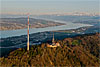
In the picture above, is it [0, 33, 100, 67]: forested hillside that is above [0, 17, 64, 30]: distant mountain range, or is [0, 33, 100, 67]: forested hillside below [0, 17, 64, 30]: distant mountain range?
above

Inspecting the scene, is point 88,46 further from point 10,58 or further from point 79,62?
point 10,58

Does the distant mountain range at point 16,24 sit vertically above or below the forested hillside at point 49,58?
below

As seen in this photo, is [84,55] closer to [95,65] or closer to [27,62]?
[95,65]

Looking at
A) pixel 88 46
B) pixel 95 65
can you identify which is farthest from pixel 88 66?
pixel 88 46

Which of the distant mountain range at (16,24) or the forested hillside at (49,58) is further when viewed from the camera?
the distant mountain range at (16,24)

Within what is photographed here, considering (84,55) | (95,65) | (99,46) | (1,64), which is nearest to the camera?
(1,64)

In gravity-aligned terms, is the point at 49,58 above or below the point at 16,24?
above

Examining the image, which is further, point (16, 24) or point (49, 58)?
point (16, 24)

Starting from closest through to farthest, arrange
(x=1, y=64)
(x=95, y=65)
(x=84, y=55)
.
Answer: (x=1, y=64), (x=95, y=65), (x=84, y=55)

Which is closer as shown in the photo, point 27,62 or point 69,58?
point 27,62

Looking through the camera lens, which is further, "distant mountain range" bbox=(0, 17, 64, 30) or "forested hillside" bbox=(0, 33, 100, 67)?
"distant mountain range" bbox=(0, 17, 64, 30)
